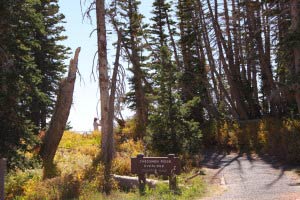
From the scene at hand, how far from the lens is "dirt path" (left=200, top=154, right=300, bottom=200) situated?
11420mm

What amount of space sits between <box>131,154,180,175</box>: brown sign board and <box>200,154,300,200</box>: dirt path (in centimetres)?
162

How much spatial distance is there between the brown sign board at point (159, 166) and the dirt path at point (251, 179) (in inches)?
63.6

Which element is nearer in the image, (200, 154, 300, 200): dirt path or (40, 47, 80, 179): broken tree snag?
(200, 154, 300, 200): dirt path

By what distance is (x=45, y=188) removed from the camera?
12.1 m

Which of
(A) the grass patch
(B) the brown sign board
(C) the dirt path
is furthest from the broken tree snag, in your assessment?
(C) the dirt path

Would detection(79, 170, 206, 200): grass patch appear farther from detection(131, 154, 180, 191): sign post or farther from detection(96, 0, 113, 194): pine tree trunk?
detection(96, 0, 113, 194): pine tree trunk

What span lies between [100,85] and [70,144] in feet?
21.3

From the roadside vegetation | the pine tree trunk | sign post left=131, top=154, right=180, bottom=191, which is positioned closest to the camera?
the roadside vegetation

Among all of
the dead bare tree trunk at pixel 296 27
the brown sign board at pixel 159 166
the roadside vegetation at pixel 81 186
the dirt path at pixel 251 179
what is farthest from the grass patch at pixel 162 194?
the dead bare tree trunk at pixel 296 27

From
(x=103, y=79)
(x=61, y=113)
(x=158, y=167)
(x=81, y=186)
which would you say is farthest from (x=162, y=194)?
(x=61, y=113)

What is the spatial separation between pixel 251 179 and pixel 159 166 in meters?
3.65

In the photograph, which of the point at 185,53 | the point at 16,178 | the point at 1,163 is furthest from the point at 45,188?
the point at 185,53

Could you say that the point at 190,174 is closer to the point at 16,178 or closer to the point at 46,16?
the point at 16,178

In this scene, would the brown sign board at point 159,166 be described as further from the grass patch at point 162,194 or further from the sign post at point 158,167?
the grass patch at point 162,194
